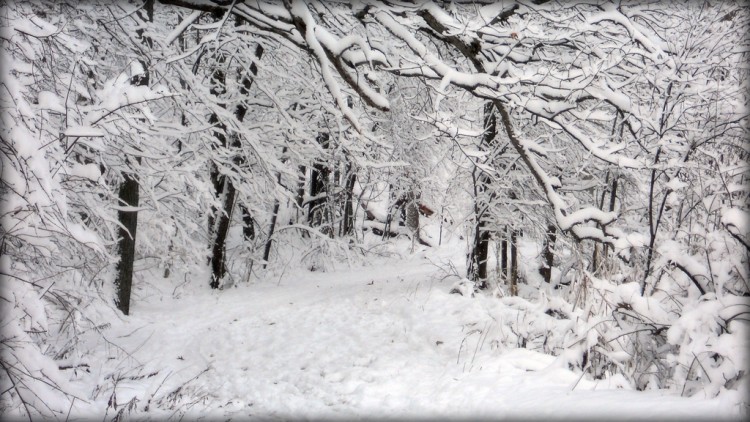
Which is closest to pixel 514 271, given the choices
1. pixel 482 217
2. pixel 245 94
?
pixel 482 217

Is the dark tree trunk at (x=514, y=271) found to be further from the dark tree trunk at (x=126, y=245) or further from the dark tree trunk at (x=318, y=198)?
the dark tree trunk at (x=126, y=245)

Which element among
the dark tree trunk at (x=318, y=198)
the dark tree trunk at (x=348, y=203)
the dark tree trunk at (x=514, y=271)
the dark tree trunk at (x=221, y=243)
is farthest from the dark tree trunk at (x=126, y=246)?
the dark tree trunk at (x=514, y=271)

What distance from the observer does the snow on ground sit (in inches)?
138

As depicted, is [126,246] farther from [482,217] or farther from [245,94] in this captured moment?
[482,217]

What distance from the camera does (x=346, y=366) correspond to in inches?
244

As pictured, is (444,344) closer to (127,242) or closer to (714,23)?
(714,23)

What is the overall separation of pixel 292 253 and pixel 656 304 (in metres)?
12.2

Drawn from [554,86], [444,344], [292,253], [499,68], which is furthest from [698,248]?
[292,253]

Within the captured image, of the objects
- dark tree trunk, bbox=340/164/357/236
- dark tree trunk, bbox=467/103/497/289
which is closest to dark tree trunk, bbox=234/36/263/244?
dark tree trunk, bbox=340/164/357/236

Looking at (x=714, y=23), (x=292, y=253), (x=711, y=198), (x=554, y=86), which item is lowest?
(x=292, y=253)

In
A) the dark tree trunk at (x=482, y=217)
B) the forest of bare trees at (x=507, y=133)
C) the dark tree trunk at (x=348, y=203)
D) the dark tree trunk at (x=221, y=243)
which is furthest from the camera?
the dark tree trunk at (x=348, y=203)

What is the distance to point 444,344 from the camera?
653 cm

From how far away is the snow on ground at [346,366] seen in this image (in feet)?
11.5

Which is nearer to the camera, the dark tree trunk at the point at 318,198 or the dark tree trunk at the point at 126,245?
the dark tree trunk at the point at 126,245
